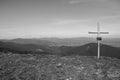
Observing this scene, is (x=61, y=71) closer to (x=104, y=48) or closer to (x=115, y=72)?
(x=115, y=72)

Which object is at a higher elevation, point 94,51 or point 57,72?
point 57,72

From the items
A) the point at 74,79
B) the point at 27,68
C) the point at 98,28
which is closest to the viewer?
the point at 74,79

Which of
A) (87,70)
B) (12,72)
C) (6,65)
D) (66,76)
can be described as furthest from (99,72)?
(6,65)

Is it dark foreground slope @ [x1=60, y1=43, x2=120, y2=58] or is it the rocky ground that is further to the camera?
dark foreground slope @ [x1=60, y1=43, x2=120, y2=58]

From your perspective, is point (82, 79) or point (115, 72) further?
point (115, 72)

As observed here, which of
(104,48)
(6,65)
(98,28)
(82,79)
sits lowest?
(104,48)

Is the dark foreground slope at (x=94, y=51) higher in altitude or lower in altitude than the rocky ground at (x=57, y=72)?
lower

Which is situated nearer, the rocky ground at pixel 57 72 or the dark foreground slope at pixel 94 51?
the rocky ground at pixel 57 72

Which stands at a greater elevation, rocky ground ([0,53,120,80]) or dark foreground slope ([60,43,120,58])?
rocky ground ([0,53,120,80])

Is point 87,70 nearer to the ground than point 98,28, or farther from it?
nearer to the ground

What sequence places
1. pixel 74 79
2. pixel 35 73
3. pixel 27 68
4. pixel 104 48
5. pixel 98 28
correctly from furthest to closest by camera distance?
pixel 104 48 → pixel 98 28 → pixel 27 68 → pixel 35 73 → pixel 74 79

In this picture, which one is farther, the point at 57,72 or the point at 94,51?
the point at 94,51
